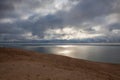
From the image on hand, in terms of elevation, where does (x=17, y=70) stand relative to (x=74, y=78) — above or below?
above

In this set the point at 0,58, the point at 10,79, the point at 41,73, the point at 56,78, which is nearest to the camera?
the point at 10,79

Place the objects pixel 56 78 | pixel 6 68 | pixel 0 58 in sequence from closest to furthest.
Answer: pixel 56 78 → pixel 6 68 → pixel 0 58

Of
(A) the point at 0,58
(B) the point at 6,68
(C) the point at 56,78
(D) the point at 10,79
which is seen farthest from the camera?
(A) the point at 0,58

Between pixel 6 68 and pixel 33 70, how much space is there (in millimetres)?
2594

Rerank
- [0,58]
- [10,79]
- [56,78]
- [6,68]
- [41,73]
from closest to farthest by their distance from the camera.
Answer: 1. [10,79]
2. [56,78]
3. [41,73]
4. [6,68]
5. [0,58]

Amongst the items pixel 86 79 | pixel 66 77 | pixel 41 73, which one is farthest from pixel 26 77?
pixel 86 79

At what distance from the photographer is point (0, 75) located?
11438 millimetres

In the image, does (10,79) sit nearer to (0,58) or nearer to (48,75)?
(48,75)

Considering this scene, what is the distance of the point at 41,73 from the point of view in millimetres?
12141

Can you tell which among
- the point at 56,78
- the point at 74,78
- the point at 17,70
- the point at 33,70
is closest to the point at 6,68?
the point at 17,70

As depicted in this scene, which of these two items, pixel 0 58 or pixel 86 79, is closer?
pixel 86 79

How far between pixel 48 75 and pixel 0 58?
30.9 feet

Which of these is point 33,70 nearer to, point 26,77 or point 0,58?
point 26,77

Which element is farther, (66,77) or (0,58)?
(0,58)
